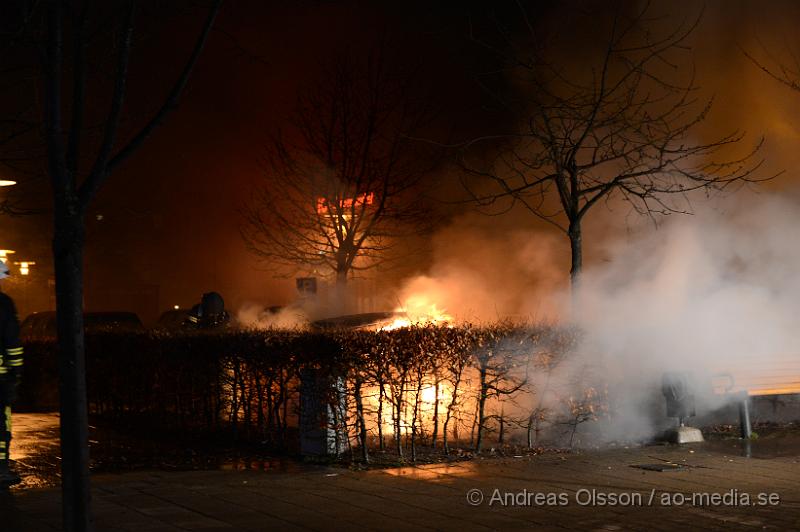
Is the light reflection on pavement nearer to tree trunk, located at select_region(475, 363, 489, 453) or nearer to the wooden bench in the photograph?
tree trunk, located at select_region(475, 363, 489, 453)

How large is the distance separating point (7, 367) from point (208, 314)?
7.68m

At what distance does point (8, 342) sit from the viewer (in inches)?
333

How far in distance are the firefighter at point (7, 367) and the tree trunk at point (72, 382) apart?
3440 millimetres

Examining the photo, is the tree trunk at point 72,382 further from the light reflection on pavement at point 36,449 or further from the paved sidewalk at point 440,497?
the light reflection on pavement at point 36,449

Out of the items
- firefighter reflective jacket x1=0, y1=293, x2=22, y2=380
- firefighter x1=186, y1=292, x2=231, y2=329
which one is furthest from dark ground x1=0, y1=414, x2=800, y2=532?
firefighter x1=186, y1=292, x2=231, y2=329

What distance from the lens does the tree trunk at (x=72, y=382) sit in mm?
5293

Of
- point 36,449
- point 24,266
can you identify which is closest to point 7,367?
point 36,449

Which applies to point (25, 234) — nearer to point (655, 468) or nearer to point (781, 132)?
point (781, 132)

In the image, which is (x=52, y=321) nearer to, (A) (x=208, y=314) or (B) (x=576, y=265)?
(A) (x=208, y=314)

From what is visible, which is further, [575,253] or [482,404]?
[575,253]

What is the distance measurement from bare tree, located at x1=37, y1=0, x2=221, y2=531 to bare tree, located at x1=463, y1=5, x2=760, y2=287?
7.01 meters

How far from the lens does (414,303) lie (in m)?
20.2

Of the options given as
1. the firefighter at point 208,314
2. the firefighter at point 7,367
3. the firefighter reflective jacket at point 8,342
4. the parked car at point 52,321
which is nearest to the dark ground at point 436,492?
the firefighter at point 7,367

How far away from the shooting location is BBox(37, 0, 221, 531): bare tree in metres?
5.32
